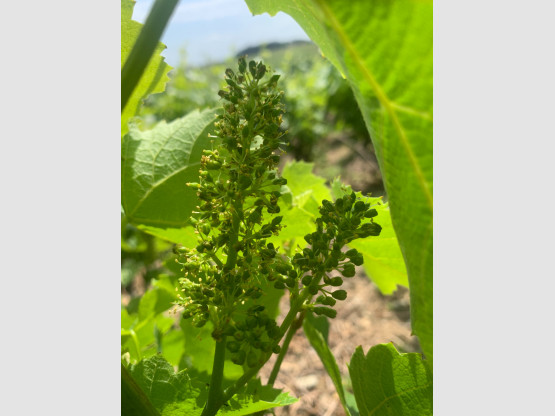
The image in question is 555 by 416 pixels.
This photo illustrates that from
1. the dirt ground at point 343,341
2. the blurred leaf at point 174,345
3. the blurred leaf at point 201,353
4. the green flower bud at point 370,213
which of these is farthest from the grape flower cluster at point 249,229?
the dirt ground at point 343,341

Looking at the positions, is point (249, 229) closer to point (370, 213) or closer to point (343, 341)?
point (370, 213)

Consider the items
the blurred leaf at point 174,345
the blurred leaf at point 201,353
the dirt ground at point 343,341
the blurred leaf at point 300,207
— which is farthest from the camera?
the dirt ground at point 343,341

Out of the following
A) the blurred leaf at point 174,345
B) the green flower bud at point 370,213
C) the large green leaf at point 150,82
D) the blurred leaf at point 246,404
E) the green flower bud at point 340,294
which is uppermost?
the large green leaf at point 150,82

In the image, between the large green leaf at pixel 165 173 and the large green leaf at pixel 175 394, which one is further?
the large green leaf at pixel 165 173

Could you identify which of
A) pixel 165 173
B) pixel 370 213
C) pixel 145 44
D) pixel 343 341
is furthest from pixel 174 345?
pixel 343 341

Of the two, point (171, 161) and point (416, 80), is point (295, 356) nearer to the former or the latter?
point (171, 161)

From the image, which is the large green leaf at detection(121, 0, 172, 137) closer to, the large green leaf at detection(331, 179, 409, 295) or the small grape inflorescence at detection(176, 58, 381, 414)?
the small grape inflorescence at detection(176, 58, 381, 414)

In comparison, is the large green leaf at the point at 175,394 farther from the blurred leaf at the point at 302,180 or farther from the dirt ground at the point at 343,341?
the dirt ground at the point at 343,341
